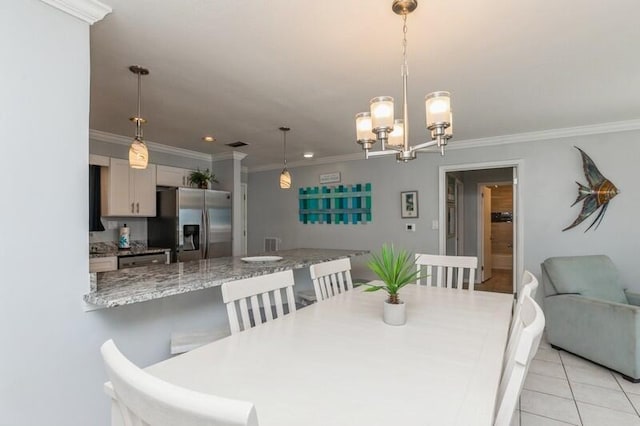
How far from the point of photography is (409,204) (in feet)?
15.7

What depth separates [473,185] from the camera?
6.43 meters

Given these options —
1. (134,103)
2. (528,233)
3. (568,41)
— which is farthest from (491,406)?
(528,233)

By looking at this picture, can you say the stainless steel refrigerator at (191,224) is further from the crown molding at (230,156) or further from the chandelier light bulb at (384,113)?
the chandelier light bulb at (384,113)

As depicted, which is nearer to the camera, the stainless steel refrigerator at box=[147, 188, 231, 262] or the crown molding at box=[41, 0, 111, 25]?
the crown molding at box=[41, 0, 111, 25]

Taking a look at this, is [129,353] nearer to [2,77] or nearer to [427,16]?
[2,77]

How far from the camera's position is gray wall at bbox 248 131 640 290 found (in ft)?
11.6

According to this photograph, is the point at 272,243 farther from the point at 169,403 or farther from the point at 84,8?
the point at 169,403

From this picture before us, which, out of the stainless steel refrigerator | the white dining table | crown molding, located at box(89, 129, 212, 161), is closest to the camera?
the white dining table

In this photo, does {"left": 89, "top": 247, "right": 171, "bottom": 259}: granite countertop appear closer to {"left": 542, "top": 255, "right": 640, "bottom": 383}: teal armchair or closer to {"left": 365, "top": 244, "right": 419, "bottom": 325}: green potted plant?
{"left": 365, "top": 244, "right": 419, "bottom": 325}: green potted plant

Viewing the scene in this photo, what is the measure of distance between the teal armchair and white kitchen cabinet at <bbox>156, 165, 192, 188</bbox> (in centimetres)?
461

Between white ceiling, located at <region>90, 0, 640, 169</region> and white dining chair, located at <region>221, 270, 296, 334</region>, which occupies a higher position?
white ceiling, located at <region>90, 0, 640, 169</region>

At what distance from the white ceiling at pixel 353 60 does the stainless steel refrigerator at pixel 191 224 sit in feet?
3.80

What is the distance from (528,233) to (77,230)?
14.3 feet

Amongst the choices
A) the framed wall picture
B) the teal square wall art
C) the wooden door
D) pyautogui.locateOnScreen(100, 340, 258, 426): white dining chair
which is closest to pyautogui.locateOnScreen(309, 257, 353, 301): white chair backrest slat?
pyautogui.locateOnScreen(100, 340, 258, 426): white dining chair
